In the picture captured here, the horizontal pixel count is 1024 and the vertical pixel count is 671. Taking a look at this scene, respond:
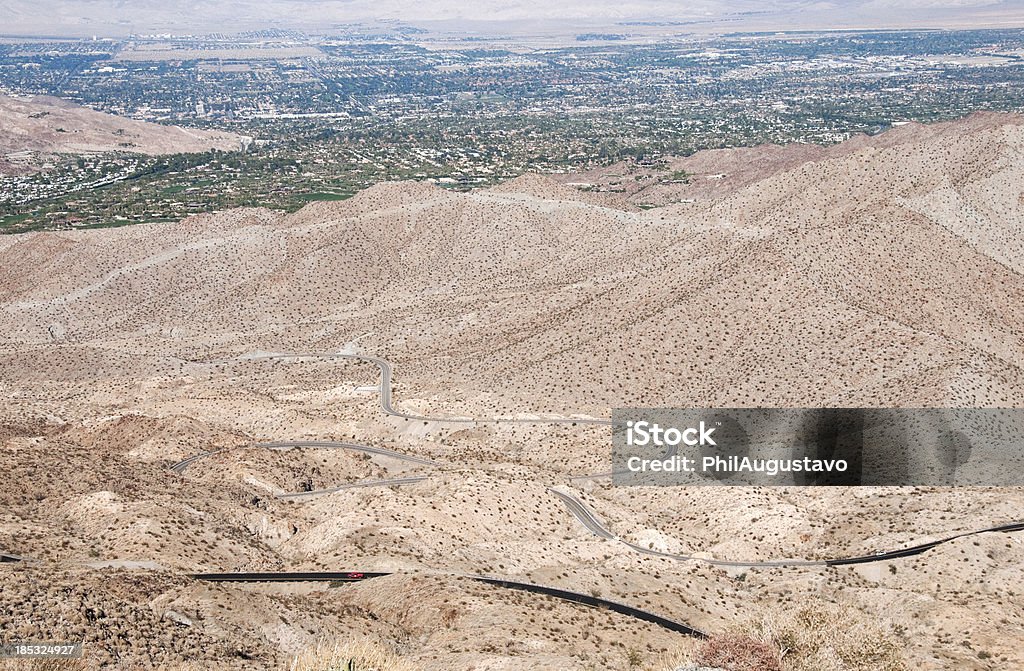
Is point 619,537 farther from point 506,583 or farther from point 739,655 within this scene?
point 739,655

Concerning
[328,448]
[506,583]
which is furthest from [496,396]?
[506,583]

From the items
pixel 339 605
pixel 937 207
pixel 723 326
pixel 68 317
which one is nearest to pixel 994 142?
pixel 937 207

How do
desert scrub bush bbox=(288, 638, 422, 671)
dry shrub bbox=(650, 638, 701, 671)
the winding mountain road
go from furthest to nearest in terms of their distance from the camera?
the winding mountain road
dry shrub bbox=(650, 638, 701, 671)
desert scrub bush bbox=(288, 638, 422, 671)

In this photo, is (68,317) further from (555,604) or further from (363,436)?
(555,604)

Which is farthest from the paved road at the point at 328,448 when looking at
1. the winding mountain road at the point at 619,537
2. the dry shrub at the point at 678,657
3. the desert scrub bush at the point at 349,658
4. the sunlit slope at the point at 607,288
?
the desert scrub bush at the point at 349,658

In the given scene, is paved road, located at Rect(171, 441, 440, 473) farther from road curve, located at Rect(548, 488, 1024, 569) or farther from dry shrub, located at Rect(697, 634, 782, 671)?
dry shrub, located at Rect(697, 634, 782, 671)

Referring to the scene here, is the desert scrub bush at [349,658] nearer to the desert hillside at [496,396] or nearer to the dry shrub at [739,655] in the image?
the desert hillside at [496,396]

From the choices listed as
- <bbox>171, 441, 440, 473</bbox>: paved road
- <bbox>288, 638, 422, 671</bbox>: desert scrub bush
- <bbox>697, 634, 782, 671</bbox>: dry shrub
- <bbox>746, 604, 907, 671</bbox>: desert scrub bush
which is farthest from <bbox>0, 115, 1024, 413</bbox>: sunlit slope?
<bbox>288, 638, 422, 671</bbox>: desert scrub bush
